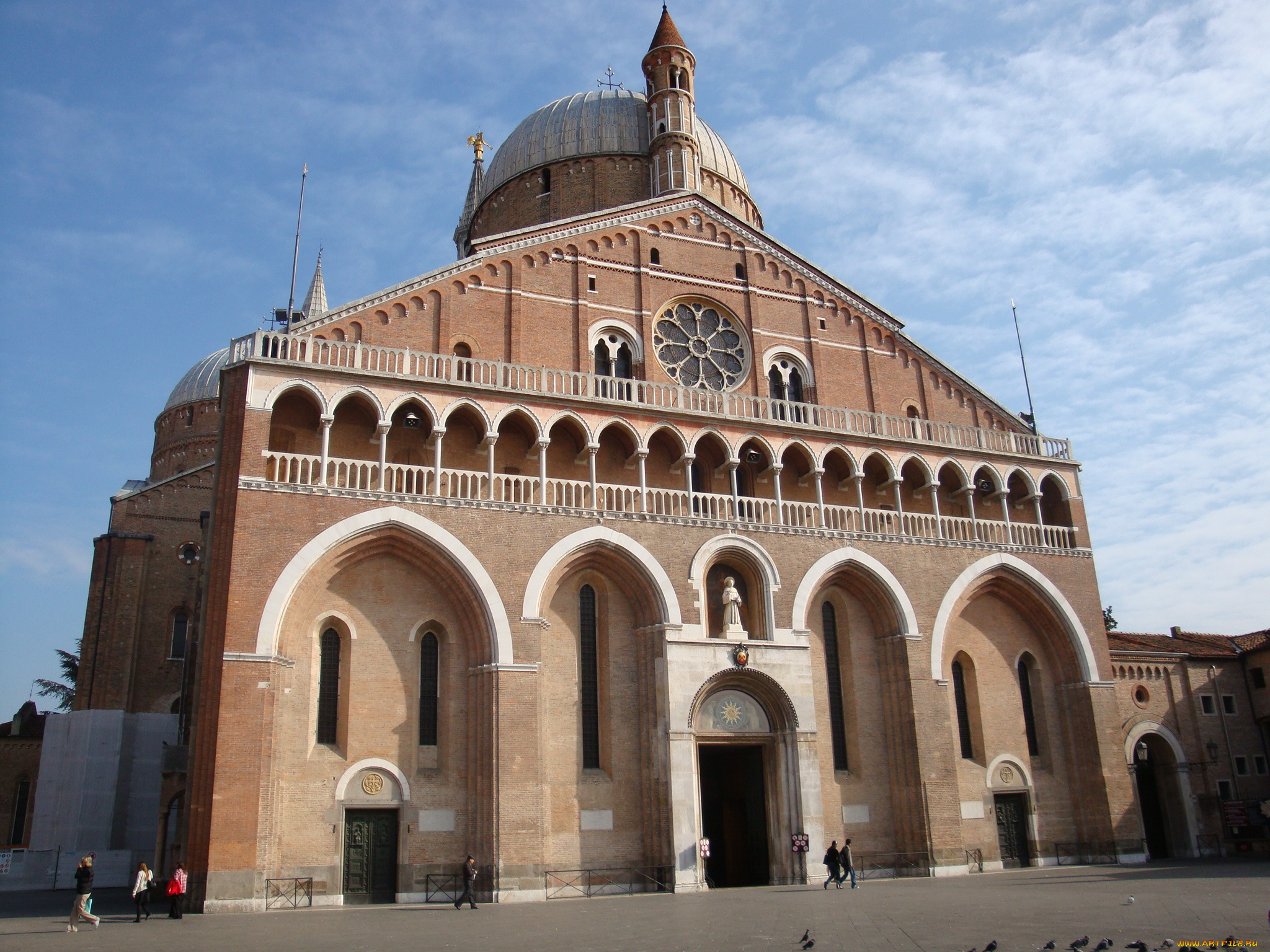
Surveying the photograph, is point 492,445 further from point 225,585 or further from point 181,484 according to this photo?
point 181,484

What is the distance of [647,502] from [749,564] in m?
2.76

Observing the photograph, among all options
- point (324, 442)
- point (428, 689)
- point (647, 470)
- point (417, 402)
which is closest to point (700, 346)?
point (647, 470)

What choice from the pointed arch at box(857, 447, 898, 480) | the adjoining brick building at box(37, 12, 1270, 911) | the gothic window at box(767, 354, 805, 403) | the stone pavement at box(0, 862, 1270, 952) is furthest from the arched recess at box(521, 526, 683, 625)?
the gothic window at box(767, 354, 805, 403)

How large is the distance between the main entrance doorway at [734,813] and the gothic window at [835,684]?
2.05 m

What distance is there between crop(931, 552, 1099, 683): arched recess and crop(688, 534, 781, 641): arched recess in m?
4.97

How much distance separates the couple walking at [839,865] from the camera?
68.8 feet

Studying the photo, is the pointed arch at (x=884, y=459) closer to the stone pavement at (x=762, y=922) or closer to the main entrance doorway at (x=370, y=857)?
the stone pavement at (x=762, y=922)

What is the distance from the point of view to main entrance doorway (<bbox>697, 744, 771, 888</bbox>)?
2369 centimetres

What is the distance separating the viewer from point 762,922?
14.4 m

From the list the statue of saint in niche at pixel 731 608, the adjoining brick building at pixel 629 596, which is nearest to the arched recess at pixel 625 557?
the adjoining brick building at pixel 629 596

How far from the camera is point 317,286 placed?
2026 inches

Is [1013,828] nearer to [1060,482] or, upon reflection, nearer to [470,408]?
[1060,482]

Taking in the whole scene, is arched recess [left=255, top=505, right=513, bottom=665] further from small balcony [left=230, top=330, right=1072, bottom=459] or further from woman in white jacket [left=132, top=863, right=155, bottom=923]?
woman in white jacket [left=132, top=863, right=155, bottom=923]

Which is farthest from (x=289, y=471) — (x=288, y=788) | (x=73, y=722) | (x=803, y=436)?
(x=73, y=722)
